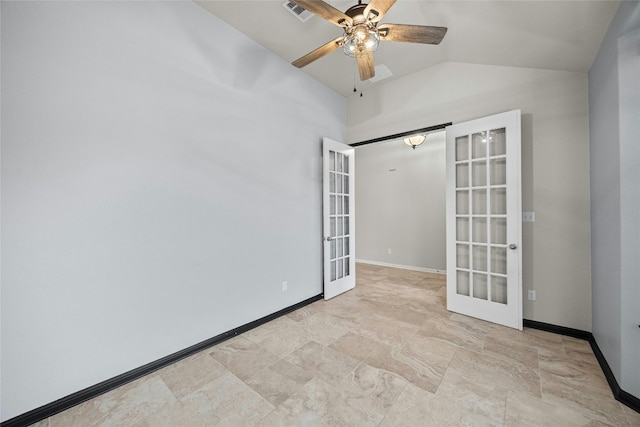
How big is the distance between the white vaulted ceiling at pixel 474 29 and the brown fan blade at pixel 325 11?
22.7 inches

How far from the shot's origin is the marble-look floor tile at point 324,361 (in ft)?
6.50

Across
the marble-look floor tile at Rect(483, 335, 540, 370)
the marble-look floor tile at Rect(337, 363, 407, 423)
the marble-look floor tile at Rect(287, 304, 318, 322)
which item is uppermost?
the marble-look floor tile at Rect(483, 335, 540, 370)

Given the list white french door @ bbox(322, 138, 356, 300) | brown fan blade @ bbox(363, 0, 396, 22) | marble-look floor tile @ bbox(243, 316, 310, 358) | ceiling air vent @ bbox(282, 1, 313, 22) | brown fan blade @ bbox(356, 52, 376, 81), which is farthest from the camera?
white french door @ bbox(322, 138, 356, 300)

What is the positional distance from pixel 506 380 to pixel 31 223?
349 centimetres

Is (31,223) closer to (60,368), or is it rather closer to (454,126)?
(60,368)

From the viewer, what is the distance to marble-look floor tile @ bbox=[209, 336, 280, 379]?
6.75 ft

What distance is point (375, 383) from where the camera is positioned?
6.16 ft

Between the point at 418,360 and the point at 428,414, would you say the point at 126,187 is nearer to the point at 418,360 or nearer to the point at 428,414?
the point at 428,414

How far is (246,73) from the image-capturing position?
8.96ft

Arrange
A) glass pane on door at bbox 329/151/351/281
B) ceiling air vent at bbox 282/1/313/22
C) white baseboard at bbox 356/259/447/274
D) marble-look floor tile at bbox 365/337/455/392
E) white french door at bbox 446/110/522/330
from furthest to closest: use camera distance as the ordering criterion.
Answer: white baseboard at bbox 356/259/447/274
glass pane on door at bbox 329/151/351/281
white french door at bbox 446/110/522/330
ceiling air vent at bbox 282/1/313/22
marble-look floor tile at bbox 365/337/455/392

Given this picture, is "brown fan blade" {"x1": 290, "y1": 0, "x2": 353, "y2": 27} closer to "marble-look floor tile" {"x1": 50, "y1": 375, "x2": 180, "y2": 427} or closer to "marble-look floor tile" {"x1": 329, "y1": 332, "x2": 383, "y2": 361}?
"marble-look floor tile" {"x1": 329, "y1": 332, "x2": 383, "y2": 361}

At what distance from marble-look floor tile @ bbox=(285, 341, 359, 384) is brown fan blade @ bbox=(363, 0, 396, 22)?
106 inches

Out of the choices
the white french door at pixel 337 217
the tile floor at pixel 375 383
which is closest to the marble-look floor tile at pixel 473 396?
the tile floor at pixel 375 383

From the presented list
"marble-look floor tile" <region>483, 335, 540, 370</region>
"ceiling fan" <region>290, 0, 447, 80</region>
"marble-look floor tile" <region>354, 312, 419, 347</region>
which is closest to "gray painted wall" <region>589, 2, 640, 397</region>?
"marble-look floor tile" <region>483, 335, 540, 370</region>
